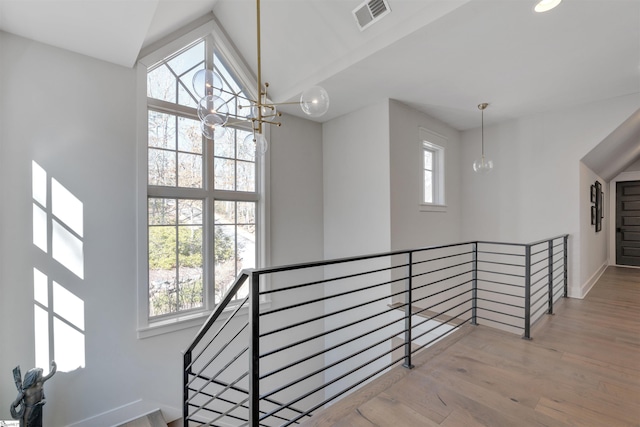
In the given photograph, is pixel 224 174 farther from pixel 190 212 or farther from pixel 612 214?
pixel 612 214

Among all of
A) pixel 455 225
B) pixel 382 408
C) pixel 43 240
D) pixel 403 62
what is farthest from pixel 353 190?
pixel 43 240

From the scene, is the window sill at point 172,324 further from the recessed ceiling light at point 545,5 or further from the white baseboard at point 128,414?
the recessed ceiling light at point 545,5

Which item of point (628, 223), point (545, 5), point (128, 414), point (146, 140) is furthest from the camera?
point (628, 223)

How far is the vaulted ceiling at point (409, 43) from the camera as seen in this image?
230 cm

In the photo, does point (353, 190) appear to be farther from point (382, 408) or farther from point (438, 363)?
point (382, 408)

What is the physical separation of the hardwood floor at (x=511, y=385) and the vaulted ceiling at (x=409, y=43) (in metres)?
2.73

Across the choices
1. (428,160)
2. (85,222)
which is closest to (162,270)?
(85,222)

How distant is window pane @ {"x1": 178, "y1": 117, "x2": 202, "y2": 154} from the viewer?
3.39 metres

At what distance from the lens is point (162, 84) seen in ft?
10.8

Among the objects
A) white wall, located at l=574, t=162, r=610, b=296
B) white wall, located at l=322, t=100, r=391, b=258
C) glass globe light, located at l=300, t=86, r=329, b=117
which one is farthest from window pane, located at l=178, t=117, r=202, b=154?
white wall, located at l=574, t=162, r=610, b=296

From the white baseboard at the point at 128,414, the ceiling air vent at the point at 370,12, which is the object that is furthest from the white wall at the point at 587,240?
the white baseboard at the point at 128,414

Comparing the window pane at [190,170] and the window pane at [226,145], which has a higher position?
the window pane at [226,145]

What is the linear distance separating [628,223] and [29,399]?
10219 mm

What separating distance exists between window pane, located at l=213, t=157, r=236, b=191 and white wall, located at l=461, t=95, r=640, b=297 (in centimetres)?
387
